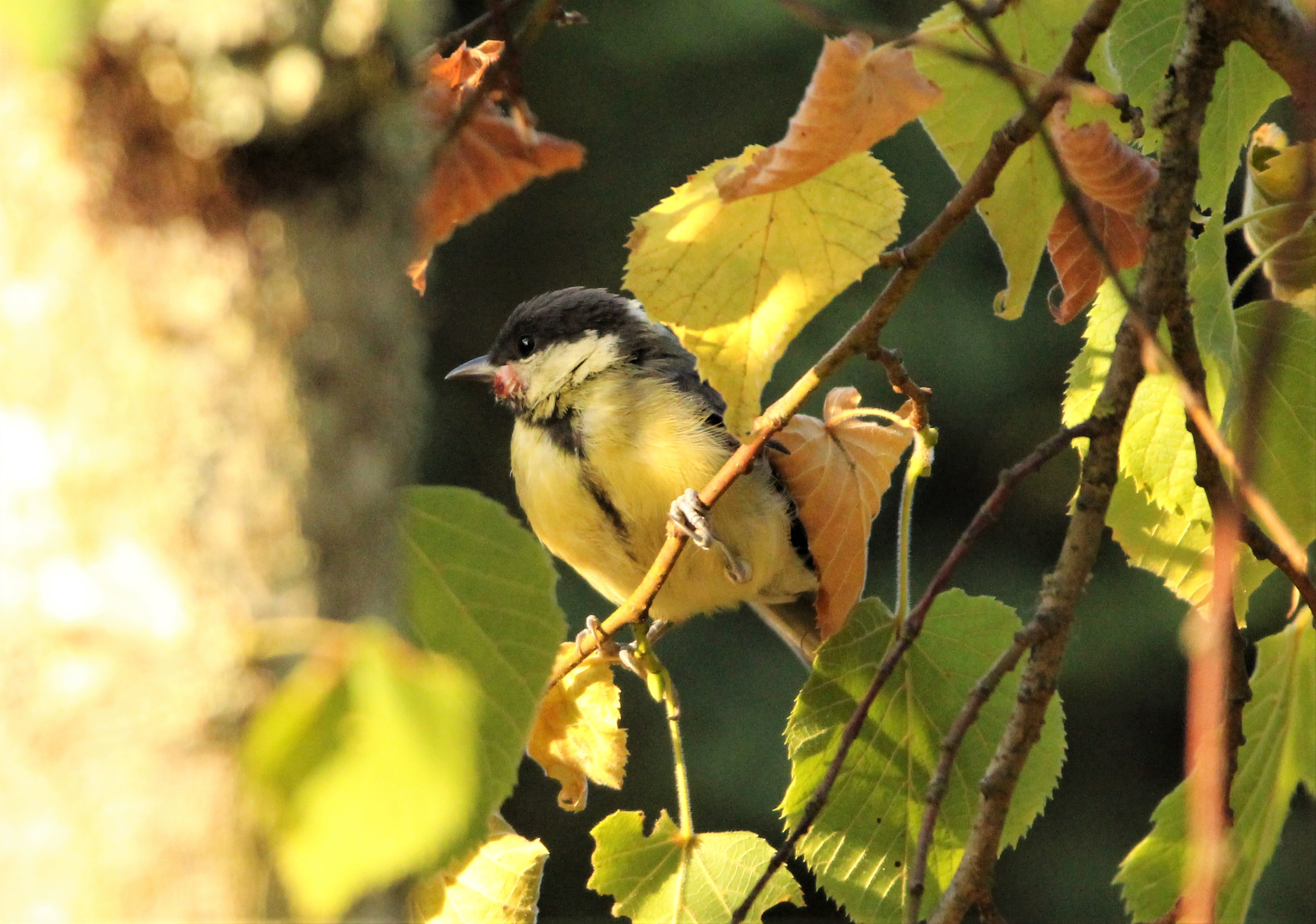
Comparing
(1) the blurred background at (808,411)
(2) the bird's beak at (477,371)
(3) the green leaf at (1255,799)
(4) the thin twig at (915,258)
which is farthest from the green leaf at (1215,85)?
(1) the blurred background at (808,411)

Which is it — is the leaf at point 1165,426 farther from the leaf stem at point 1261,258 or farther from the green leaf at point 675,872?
the green leaf at point 675,872

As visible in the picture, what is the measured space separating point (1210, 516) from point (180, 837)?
2.93ft

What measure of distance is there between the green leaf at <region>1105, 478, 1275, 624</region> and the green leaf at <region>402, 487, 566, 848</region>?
59 cm

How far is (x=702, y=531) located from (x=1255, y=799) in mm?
724

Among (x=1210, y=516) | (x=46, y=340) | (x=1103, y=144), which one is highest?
(x=46, y=340)

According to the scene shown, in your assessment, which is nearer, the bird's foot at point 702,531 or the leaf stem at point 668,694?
the leaf stem at point 668,694

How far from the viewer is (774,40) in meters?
5.44

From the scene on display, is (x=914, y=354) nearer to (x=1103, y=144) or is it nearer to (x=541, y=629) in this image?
(x=1103, y=144)

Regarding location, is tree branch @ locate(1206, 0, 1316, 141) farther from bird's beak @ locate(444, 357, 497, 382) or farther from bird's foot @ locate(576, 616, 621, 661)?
bird's beak @ locate(444, 357, 497, 382)

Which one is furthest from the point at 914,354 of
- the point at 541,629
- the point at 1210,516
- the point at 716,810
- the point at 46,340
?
the point at 46,340

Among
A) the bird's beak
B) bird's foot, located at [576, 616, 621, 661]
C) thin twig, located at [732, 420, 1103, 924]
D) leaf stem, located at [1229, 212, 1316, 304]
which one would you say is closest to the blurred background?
the bird's beak

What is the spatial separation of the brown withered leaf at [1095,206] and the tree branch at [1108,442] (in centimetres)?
3

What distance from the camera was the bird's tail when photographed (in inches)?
86.2

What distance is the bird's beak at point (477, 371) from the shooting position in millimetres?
2047
